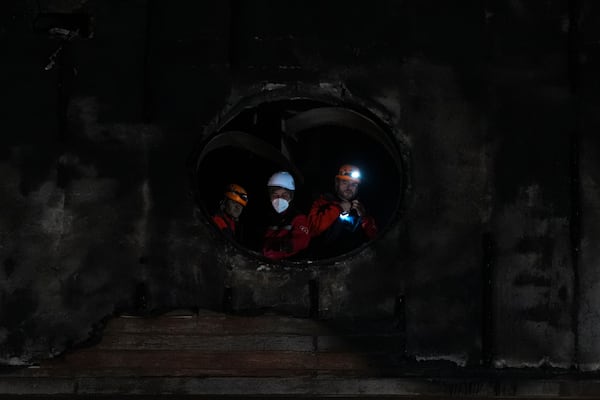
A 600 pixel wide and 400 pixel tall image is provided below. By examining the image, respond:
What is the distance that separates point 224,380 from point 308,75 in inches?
108

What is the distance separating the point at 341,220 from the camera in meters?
10.1

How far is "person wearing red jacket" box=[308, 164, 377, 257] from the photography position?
395 inches

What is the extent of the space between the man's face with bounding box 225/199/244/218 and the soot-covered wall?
1.65 m

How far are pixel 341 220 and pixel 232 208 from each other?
44.8 inches

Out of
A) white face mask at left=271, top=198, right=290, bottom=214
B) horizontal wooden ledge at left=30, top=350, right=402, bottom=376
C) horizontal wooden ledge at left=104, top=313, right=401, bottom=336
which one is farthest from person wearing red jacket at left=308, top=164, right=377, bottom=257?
horizontal wooden ledge at left=30, top=350, right=402, bottom=376

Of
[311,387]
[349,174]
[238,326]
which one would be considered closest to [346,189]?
[349,174]

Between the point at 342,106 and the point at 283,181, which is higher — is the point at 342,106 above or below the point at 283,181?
above

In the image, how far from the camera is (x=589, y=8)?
28.6 ft

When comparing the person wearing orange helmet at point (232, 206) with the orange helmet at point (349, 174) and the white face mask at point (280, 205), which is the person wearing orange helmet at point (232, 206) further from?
the orange helmet at point (349, 174)

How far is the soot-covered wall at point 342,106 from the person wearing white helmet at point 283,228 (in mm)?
1240

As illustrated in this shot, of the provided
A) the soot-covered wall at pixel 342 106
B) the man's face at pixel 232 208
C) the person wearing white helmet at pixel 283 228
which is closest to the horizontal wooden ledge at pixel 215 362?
the soot-covered wall at pixel 342 106

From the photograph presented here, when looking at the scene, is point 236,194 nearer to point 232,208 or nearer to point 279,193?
point 232,208

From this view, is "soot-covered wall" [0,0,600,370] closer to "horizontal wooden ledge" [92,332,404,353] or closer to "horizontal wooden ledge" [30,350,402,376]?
"horizontal wooden ledge" [92,332,404,353]

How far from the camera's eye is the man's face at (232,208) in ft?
33.1
